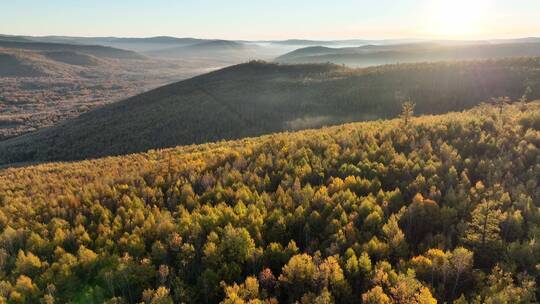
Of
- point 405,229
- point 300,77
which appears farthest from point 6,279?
point 300,77

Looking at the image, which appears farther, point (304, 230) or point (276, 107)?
point (276, 107)

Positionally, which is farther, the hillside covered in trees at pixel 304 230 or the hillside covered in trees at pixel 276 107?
the hillside covered in trees at pixel 276 107

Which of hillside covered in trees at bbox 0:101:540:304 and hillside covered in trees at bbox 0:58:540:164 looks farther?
hillside covered in trees at bbox 0:58:540:164

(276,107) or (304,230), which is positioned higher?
(304,230)
